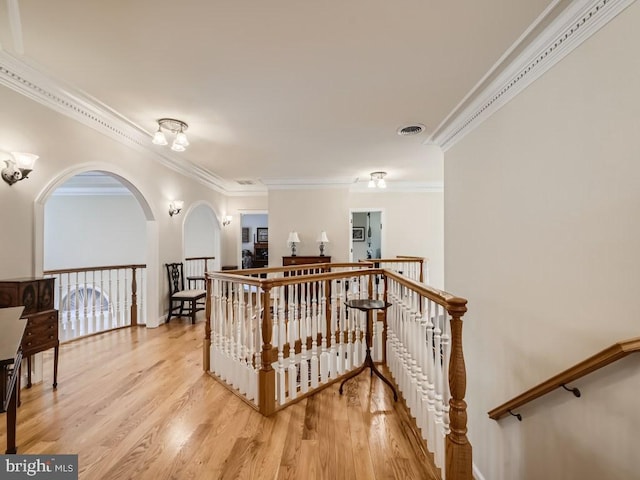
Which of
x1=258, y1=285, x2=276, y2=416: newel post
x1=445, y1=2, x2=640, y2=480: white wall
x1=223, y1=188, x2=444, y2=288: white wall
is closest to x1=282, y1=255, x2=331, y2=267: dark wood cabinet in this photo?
x1=223, y1=188, x2=444, y2=288: white wall

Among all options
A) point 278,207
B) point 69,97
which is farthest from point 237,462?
point 278,207

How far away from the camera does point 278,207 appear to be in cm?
674

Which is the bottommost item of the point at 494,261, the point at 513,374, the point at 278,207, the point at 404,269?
the point at 513,374

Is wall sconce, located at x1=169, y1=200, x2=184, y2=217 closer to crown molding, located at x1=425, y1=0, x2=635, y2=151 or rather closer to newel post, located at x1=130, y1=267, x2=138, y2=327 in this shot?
newel post, located at x1=130, y1=267, x2=138, y2=327

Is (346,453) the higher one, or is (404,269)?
(404,269)

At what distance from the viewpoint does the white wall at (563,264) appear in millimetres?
1451

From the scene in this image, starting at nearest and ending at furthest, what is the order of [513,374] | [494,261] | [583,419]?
[583,419]
[513,374]
[494,261]

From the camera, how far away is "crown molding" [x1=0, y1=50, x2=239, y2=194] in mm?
2352

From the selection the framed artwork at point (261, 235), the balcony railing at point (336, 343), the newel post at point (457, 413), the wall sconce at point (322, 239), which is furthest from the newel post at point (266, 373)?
the framed artwork at point (261, 235)

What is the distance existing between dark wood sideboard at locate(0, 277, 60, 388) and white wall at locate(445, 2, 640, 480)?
3.83 meters

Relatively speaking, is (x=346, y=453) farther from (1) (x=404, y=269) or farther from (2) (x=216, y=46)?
(1) (x=404, y=269)

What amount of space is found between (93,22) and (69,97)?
4.49 ft

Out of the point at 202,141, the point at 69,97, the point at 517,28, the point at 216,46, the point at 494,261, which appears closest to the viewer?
the point at 517,28

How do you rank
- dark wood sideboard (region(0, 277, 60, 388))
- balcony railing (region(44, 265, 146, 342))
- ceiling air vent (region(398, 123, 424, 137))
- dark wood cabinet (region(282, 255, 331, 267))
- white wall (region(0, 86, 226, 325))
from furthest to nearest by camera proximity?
1. dark wood cabinet (region(282, 255, 331, 267))
2. balcony railing (region(44, 265, 146, 342))
3. ceiling air vent (region(398, 123, 424, 137))
4. white wall (region(0, 86, 226, 325))
5. dark wood sideboard (region(0, 277, 60, 388))
